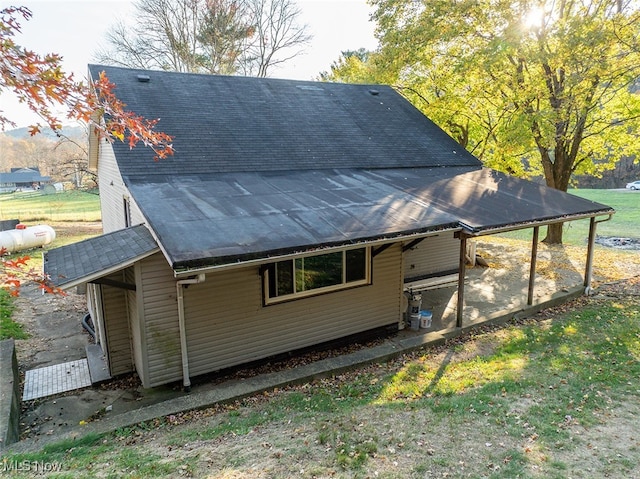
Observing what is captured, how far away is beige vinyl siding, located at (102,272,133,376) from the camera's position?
23.6ft

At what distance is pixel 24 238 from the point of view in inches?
679

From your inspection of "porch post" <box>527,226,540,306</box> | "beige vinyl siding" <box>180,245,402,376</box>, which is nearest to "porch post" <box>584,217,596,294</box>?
"porch post" <box>527,226,540,306</box>

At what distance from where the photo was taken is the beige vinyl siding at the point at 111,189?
31.8 ft

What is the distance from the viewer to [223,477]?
12.4 ft

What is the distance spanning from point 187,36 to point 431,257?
23881 mm

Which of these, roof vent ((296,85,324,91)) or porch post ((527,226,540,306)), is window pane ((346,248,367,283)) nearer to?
porch post ((527,226,540,306))

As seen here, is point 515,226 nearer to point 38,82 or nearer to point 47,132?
point 38,82

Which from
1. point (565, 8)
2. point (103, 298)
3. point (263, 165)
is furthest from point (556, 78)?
point (103, 298)

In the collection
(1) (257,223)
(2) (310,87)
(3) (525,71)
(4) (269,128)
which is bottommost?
(1) (257,223)

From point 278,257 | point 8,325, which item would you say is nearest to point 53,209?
point 8,325

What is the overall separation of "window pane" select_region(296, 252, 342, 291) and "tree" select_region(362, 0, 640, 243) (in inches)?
379

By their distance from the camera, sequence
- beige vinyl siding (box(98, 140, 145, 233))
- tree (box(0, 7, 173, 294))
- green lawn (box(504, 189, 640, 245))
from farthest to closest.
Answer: green lawn (box(504, 189, 640, 245))
beige vinyl siding (box(98, 140, 145, 233))
tree (box(0, 7, 173, 294))

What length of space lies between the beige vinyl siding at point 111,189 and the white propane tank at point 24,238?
21.2ft

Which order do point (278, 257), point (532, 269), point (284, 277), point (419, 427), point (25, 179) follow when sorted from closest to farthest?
point (419, 427)
point (278, 257)
point (284, 277)
point (532, 269)
point (25, 179)
